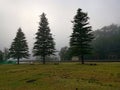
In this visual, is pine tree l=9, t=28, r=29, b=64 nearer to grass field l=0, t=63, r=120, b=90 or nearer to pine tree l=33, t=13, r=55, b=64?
pine tree l=33, t=13, r=55, b=64

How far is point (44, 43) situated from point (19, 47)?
61.0 feet

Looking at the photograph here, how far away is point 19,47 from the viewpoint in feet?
255

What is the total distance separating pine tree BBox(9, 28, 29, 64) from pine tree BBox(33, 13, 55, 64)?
16.4 meters

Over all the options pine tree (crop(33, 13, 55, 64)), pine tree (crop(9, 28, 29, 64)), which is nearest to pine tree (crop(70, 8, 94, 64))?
pine tree (crop(33, 13, 55, 64))

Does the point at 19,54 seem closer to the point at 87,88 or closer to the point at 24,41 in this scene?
the point at 24,41

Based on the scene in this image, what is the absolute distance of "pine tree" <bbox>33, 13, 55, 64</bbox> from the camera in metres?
61.2

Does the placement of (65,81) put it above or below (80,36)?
below

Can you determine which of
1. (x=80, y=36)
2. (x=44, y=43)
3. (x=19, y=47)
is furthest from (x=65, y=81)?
(x=19, y=47)

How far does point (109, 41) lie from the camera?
518 ft

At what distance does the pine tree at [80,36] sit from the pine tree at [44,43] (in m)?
10.0

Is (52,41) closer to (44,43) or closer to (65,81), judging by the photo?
(44,43)

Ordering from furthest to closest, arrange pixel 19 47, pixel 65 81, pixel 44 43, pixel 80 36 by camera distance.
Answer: pixel 19 47 → pixel 44 43 → pixel 80 36 → pixel 65 81

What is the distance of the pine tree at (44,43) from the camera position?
61231 mm

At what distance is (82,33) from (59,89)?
36.0 metres
